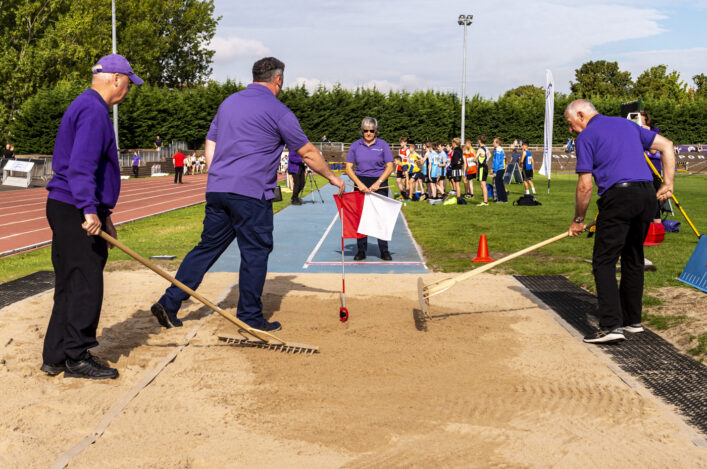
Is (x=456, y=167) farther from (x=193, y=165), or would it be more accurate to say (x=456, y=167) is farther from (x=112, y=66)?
(x=193, y=165)

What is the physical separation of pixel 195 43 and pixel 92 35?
67.4 feet

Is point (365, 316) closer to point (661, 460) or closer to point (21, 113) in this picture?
point (661, 460)

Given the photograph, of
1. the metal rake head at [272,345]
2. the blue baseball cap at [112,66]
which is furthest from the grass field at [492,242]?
the blue baseball cap at [112,66]

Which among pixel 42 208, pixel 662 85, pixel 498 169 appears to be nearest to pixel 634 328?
pixel 498 169

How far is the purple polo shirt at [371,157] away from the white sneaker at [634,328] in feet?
15.8

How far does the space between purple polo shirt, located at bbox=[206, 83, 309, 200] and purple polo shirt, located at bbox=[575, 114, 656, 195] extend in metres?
2.41

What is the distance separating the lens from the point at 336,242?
1222 centimetres

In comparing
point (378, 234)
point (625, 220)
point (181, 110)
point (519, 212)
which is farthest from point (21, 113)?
point (625, 220)

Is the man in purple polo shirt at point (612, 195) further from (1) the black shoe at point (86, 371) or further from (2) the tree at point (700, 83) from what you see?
(2) the tree at point (700, 83)

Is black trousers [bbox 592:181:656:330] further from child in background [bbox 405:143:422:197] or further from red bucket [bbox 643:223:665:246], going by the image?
child in background [bbox 405:143:422:197]

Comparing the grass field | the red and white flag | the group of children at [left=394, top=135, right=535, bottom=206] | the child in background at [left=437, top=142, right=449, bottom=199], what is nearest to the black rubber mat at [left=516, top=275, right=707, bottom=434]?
the grass field

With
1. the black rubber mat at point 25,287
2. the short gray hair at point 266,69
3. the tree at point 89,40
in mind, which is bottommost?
the black rubber mat at point 25,287

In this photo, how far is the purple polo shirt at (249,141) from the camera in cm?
555

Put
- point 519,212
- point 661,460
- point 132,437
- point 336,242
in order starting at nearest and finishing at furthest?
point 661,460 < point 132,437 < point 336,242 < point 519,212
